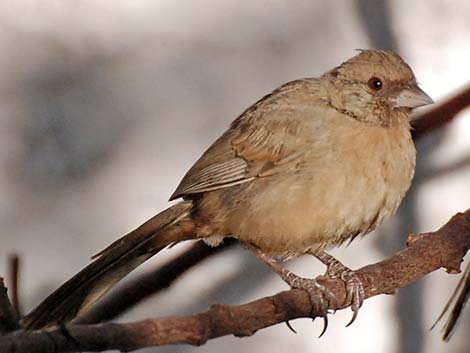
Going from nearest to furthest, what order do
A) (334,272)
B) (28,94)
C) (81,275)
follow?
(81,275) → (334,272) → (28,94)

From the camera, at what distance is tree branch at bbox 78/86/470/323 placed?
133 inches

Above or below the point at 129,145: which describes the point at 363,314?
below

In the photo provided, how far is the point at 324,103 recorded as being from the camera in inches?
144

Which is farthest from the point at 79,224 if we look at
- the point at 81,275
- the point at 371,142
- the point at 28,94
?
the point at 371,142

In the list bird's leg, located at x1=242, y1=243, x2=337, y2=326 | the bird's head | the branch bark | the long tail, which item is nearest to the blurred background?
the long tail

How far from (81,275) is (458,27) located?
2.26m

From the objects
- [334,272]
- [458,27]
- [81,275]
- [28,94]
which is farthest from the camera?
[458,27]

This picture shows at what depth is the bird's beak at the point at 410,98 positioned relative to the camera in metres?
3.58

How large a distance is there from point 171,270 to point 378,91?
90 cm

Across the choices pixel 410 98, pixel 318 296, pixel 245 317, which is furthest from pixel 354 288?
pixel 245 317

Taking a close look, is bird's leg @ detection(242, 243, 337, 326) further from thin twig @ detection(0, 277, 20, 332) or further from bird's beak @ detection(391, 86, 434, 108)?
thin twig @ detection(0, 277, 20, 332)

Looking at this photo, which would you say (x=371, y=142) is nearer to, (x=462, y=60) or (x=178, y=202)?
(x=178, y=202)

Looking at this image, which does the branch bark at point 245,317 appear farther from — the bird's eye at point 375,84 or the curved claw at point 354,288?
the bird's eye at point 375,84

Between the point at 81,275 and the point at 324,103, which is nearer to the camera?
the point at 81,275
